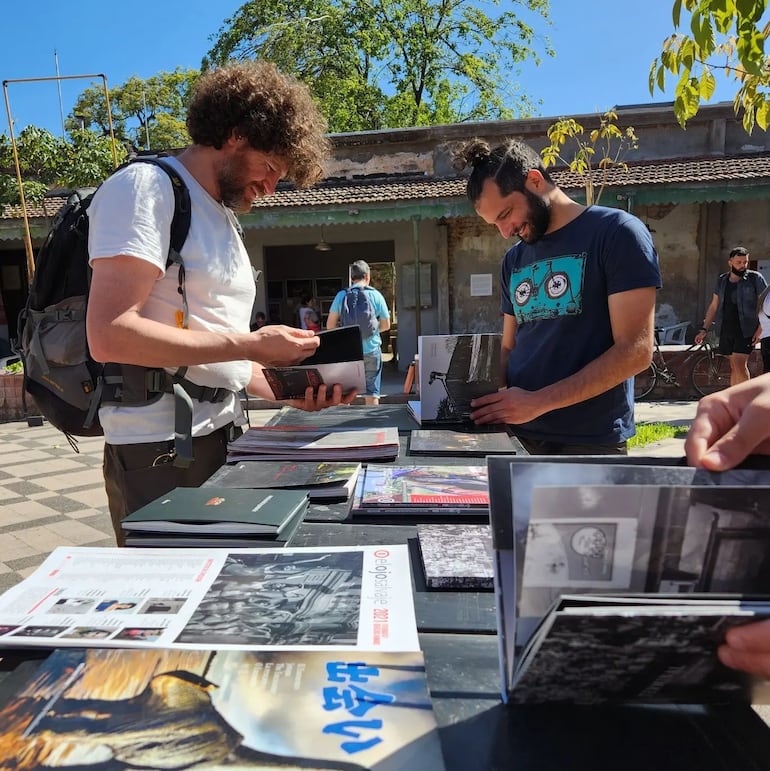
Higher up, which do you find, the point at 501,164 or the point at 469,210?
the point at 469,210

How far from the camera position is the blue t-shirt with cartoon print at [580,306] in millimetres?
1826

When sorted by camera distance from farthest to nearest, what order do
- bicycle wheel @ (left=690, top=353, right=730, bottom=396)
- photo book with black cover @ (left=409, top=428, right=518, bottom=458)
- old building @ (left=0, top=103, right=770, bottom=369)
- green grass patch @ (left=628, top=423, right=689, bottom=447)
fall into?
old building @ (left=0, top=103, right=770, bottom=369) → bicycle wheel @ (left=690, top=353, right=730, bottom=396) → green grass patch @ (left=628, top=423, right=689, bottom=447) → photo book with black cover @ (left=409, top=428, right=518, bottom=458)

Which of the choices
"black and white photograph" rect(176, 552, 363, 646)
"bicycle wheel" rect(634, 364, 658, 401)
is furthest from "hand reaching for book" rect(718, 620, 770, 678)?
"bicycle wheel" rect(634, 364, 658, 401)

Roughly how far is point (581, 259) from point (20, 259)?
14635 mm

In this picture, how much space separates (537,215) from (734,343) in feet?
19.1

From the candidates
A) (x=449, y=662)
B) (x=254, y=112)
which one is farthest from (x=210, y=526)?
(x=254, y=112)

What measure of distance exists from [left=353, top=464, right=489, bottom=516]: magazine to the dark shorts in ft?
21.1

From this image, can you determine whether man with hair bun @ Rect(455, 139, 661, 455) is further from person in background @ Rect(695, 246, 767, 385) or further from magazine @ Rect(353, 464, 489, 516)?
person in background @ Rect(695, 246, 767, 385)

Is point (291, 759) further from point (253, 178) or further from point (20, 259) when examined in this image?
point (20, 259)

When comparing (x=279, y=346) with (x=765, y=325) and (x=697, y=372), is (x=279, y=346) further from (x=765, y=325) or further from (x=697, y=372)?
(x=697, y=372)

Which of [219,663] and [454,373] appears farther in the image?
[454,373]

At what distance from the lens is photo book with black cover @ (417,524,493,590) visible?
0.88 meters

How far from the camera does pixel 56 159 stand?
857cm

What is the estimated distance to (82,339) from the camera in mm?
1568
